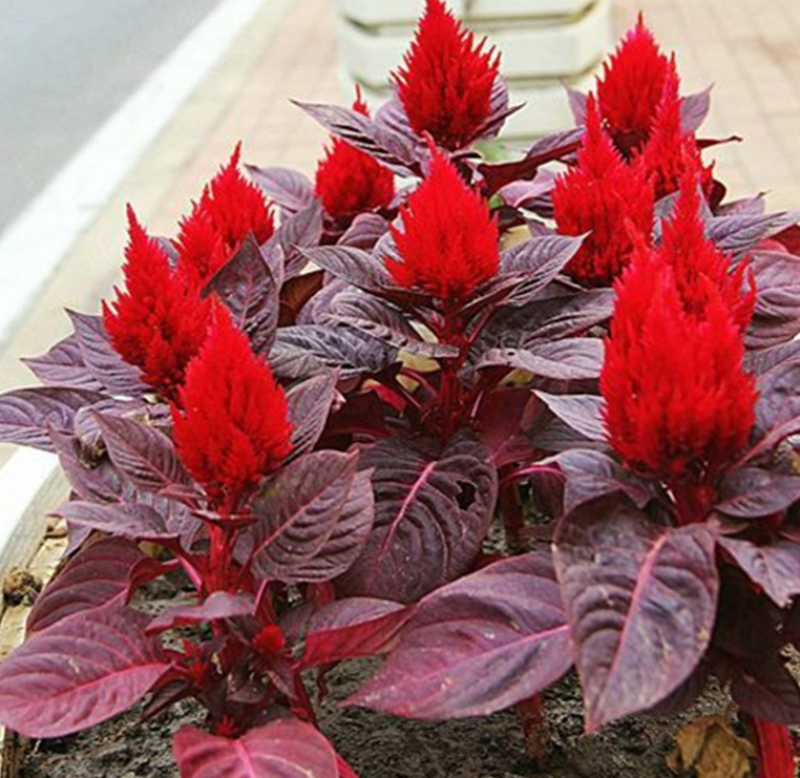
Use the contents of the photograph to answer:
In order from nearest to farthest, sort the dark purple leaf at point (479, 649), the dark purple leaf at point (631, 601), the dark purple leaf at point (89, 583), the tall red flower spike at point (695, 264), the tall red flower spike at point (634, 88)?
the dark purple leaf at point (631, 601) → the dark purple leaf at point (479, 649) → the tall red flower spike at point (695, 264) → the dark purple leaf at point (89, 583) → the tall red flower spike at point (634, 88)

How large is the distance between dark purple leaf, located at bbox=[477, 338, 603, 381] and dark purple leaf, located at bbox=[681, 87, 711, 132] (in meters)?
0.54

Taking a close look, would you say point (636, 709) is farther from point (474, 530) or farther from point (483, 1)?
point (483, 1)

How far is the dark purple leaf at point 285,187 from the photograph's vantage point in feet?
4.84

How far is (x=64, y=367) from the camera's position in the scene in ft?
3.97

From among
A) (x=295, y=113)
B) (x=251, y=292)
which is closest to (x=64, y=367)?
(x=251, y=292)

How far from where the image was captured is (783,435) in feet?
2.90

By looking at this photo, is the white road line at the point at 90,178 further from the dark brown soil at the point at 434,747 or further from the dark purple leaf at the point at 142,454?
the dark purple leaf at the point at 142,454

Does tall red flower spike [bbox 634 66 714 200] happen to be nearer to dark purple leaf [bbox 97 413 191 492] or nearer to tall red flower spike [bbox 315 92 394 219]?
tall red flower spike [bbox 315 92 394 219]

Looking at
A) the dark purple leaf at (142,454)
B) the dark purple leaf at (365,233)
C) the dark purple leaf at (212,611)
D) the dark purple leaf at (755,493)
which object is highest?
the dark purple leaf at (365,233)

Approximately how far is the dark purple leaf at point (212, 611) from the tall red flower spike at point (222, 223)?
0.35 metres

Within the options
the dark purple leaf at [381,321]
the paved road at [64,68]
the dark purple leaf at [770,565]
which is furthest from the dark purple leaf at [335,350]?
the paved road at [64,68]

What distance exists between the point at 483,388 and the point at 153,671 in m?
0.36

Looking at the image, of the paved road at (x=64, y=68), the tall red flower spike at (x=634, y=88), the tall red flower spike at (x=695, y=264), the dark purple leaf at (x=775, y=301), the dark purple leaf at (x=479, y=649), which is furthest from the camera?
the paved road at (x=64, y=68)

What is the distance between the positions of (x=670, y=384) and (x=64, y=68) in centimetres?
412
